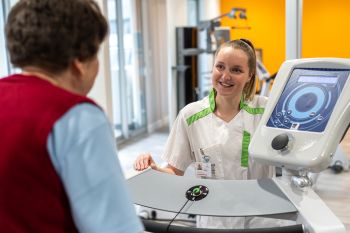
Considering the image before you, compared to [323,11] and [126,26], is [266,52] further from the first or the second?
[126,26]

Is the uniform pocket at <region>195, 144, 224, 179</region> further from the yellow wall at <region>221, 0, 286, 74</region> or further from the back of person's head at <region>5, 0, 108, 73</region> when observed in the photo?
the yellow wall at <region>221, 0, 286, 74</region>

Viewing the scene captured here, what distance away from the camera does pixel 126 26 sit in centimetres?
605

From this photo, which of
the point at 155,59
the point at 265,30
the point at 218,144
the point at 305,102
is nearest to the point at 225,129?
the point at 218,144

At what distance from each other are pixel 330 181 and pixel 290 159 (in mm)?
3095

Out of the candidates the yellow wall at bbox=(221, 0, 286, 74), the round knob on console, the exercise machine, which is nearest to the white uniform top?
the exercise machine

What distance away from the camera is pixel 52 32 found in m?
0.68

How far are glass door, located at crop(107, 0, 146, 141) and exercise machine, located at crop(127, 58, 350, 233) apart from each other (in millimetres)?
4562

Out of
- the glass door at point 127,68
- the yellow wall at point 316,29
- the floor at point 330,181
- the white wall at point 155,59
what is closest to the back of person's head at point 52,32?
the floor at point 330,181

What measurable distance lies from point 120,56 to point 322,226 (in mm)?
5029

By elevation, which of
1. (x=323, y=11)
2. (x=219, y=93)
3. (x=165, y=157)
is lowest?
(x=165, y=157)

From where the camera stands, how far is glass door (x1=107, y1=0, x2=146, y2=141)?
5.71 m

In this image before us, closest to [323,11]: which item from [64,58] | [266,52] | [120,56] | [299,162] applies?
[266,52]

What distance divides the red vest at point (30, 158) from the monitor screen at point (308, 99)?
2.17ft

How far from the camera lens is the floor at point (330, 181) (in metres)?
3.27
